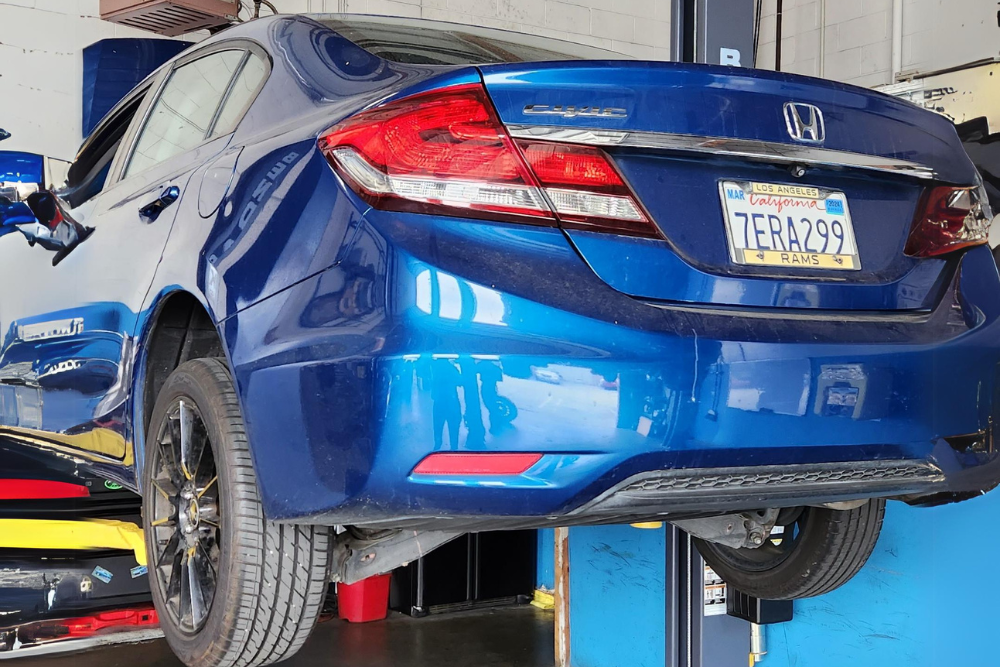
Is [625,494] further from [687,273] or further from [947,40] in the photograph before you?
[947,40]

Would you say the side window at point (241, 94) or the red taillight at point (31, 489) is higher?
the side window at point (241, 94)

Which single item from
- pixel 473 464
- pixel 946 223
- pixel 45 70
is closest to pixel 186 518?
pixel 473 464

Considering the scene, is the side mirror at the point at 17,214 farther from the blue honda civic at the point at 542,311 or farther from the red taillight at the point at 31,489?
the red taillight at the point at 31,489

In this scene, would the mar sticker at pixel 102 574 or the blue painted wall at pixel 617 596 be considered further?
the mar sticker at pixel 102 574

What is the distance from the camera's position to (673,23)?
8.98 ft

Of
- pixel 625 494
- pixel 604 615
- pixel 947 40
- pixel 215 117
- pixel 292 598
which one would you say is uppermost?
pixel 947 40

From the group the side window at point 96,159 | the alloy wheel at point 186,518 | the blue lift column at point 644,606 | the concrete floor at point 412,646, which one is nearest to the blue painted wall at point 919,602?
the blue lift column at point 644,606

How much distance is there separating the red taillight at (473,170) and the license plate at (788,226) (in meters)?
0.17

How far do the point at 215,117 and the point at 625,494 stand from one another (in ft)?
3.98

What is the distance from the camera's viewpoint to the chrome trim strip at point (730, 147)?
1.28 m

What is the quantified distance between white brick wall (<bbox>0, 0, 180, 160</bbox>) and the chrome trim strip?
3922mm

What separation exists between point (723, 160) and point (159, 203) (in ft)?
3.70

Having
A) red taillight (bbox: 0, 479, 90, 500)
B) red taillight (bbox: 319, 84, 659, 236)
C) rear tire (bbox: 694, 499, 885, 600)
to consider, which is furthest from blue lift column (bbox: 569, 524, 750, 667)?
red taillight (bbox: 0, 479, 90, 500)

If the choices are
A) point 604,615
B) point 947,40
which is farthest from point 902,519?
point 947,40
